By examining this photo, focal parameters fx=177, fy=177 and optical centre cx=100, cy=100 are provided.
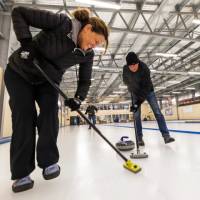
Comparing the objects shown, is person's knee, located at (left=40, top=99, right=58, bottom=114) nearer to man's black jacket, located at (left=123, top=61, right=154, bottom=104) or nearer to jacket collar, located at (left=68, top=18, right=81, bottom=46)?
jacket collar, located at (left=68, top=18, right=81, bottom=46)

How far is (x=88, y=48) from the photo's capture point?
3.90ft

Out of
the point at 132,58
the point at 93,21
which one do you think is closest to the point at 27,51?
the point at 93,21

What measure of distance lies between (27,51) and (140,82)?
1746 millimetres

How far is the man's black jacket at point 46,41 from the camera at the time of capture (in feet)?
3.38

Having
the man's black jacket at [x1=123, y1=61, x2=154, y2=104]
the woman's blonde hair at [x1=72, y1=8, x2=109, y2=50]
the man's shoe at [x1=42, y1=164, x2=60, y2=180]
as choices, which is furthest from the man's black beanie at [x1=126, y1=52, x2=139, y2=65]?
the man's shoe at [x1=42, y1=164, x2=60, y2=180]

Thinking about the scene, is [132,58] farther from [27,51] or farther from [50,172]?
[50,172]

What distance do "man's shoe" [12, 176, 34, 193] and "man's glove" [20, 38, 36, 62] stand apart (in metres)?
0.67

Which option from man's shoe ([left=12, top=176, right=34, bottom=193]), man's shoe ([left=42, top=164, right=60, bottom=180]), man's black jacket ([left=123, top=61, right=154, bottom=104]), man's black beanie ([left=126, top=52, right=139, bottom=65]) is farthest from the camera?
man's black jacket ([left=123, top=61, right=154, bottom=104])

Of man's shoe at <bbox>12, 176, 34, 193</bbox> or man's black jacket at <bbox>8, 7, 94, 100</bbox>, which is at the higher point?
man's black jacket at <bbox>8, 7, 94, 100</bbox>

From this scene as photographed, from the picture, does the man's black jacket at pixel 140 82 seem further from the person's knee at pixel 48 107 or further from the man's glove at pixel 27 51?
the man's glove at pixel 27 51

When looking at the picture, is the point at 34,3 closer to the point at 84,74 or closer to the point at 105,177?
the point at 84,74

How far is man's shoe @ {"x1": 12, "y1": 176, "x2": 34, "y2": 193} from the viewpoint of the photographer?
3.06 feet

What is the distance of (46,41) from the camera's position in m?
1.08

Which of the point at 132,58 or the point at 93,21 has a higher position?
the point at 132,58
